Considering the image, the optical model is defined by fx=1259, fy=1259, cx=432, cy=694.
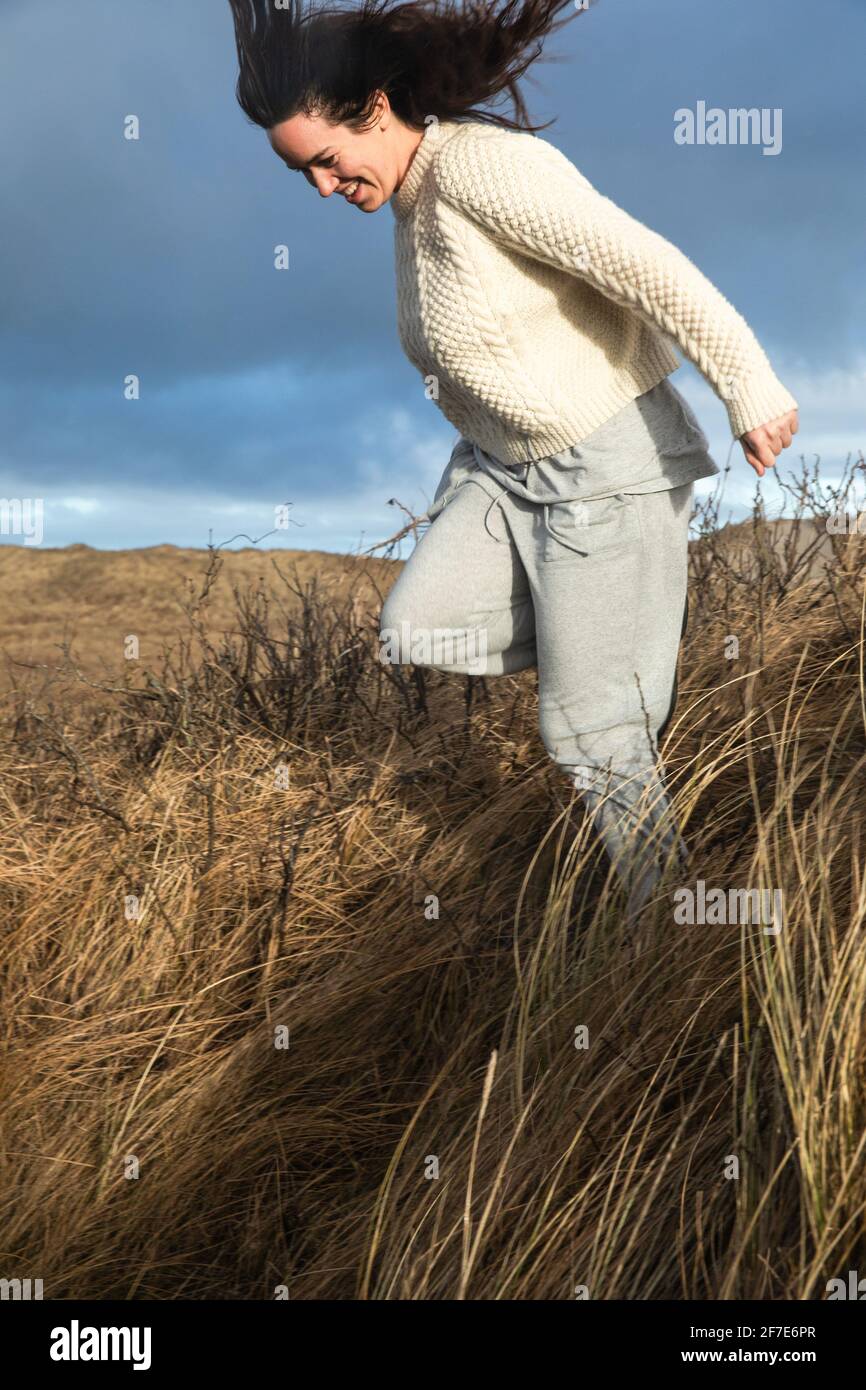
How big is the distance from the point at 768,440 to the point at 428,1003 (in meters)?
1.32

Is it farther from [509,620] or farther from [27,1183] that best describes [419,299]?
[27,1183]

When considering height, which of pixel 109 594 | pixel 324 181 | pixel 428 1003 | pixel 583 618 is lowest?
pixel 428 1003

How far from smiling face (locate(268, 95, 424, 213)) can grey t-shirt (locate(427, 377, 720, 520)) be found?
56 centimetres

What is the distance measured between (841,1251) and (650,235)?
67.8 inches

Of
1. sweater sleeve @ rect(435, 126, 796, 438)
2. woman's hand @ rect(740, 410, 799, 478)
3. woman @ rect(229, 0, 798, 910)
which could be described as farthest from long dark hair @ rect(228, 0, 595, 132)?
woman's hand @ rect(740, 410, 799, 478)

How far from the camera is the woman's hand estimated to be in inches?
90.6

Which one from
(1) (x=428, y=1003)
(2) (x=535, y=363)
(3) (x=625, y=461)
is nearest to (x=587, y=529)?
(3) (x=625, y=461)

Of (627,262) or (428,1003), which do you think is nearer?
(627,262)

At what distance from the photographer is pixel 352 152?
95.6 inches

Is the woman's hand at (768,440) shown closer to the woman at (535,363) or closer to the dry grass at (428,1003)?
the woman at (535,363)

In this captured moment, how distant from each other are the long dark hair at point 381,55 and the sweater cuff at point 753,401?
2.65 ft

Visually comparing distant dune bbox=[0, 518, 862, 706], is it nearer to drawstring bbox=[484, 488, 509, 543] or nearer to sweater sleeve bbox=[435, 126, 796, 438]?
drawstring bbox=[484, 488, 509, 543]

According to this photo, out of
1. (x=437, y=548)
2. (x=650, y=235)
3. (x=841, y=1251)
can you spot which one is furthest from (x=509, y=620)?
(x=841, y=1251)

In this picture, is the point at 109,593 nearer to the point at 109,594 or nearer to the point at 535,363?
the point at 109,594
